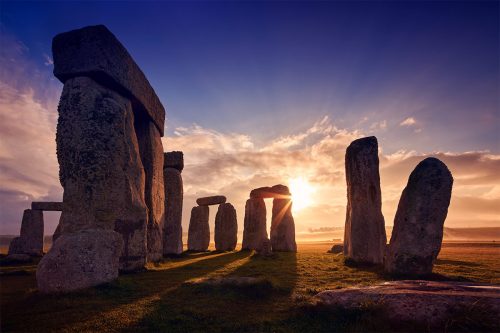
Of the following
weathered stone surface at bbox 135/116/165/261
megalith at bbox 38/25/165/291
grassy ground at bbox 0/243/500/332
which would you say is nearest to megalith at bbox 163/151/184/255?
weathered stone surface at bbox 135/116/165/261

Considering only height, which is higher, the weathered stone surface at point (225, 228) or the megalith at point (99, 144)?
the megalith at point (99, 144)

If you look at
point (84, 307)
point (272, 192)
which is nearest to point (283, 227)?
point (272, 192)

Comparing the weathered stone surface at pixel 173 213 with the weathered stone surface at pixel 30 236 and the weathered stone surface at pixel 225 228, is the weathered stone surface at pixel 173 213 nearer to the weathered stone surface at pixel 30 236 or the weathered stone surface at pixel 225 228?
the weathered stone surface at pixel 225 228

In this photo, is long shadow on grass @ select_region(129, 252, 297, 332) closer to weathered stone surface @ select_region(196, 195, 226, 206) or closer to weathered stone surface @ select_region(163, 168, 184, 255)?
weathered stone surface @ select_region(163, 168, 184, 255)

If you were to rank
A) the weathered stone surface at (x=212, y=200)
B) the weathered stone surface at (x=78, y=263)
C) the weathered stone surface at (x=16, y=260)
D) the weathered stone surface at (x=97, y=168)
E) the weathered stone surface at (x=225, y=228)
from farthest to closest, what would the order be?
1. the weathered stone surface at (x=212, y=200)
2. the weathered stone surface at (x=225, y=228)
3. the weathered stone surface at (x=16, y=260)
4. the weathered stone surface at (x=97, y=168)
5. the weathered stone surface at (x=78, y=263)

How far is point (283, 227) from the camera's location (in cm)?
2053

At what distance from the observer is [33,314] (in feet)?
16.5

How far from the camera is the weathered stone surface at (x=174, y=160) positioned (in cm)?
1791

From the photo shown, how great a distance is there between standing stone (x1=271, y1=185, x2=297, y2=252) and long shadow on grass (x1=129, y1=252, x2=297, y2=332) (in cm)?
1259

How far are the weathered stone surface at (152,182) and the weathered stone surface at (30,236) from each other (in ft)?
45.7

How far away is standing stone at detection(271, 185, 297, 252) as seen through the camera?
65.9ft

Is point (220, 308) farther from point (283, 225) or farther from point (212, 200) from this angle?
point (212, 200)

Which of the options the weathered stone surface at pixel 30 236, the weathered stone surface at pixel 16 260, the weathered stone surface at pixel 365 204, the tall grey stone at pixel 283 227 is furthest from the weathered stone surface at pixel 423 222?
the weathered stone surface at pixel 30 236

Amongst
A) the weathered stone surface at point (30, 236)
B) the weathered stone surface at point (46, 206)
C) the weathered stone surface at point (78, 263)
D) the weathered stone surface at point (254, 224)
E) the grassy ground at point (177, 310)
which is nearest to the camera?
the grassy ground at point (177, 310)
